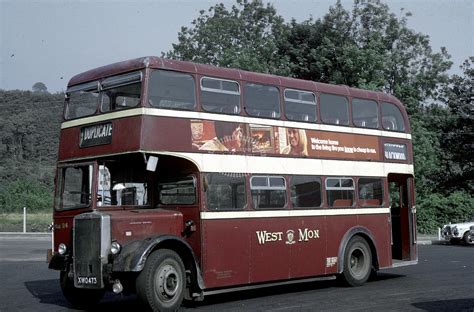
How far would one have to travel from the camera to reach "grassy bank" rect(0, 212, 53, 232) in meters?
40.2

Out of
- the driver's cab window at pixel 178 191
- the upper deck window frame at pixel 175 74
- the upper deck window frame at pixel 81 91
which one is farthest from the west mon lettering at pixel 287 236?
the upper deck window frame at pixel 81 91

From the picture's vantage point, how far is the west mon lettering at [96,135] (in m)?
11.7

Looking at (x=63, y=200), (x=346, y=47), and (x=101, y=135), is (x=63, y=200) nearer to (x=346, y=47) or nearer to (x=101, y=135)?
(x=101, y=135)


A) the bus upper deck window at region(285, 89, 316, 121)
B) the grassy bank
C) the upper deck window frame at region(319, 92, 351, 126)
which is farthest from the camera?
the grassy bank

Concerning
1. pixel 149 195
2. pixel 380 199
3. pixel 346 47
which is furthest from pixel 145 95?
pixel 346 47

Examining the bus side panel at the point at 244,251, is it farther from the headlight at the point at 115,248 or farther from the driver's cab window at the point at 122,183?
the headlight at the point at 115,248

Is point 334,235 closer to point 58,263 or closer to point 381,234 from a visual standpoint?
point 381,234

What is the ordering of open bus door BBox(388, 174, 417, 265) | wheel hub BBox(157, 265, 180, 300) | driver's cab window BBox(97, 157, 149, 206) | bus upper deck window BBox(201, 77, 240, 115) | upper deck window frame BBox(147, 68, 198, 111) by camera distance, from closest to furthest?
wheel hub BBox(157, 265, 180, 300), upper deck window frame BBox(147, 68, 198, 111), driver's cab window BBox(97, 157, 149, 206), bus upper deck window BBox(201, 77, 240, 115), open bus door BBox(388, 174, 417, 265)

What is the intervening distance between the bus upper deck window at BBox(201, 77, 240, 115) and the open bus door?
540 centimetres

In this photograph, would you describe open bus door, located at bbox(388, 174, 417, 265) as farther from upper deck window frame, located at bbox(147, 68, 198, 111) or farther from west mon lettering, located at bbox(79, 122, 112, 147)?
west mon lettering, located at bbox(79, 122, 112, 147)

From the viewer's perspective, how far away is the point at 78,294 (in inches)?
476

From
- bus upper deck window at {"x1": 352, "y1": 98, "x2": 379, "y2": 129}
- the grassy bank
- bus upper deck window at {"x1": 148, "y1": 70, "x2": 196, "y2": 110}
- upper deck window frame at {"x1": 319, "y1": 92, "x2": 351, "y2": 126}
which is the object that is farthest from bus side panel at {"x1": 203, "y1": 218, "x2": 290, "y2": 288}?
the grassy bank

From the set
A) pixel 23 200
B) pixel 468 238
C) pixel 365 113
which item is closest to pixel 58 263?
pixel 365 113

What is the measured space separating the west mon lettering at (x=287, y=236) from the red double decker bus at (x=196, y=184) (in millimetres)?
22
